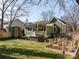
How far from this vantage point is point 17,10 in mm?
51500

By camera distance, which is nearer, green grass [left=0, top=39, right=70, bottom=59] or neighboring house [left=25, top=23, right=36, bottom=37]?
green grass [left=0, top=39, right=70, bottom=59]

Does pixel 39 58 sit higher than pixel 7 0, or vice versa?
pixel 7 0

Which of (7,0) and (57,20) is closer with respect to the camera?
(7,0)

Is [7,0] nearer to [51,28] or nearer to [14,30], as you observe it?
[14,30]

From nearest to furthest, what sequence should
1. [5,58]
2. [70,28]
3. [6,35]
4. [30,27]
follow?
[5,58] → [6,35] → [70,28] → [30,27]

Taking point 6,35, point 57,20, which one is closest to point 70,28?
point 57,20

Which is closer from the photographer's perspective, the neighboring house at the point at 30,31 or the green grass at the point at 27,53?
the green grass at the point at 27,53

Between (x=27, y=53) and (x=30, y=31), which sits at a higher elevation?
(x=27, y=53)

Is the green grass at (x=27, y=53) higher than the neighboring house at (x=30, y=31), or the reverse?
the green grass at (x=27, y=53)

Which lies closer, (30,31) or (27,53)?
(27,53)

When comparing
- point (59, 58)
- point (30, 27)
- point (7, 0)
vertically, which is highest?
point (7, 0)

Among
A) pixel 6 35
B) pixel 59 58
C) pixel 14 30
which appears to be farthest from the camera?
pixel 14 30

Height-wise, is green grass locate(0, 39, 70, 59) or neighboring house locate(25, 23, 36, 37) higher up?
green grass locate(0, 39, 70, 59)

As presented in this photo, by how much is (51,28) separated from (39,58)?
38.6 meters
